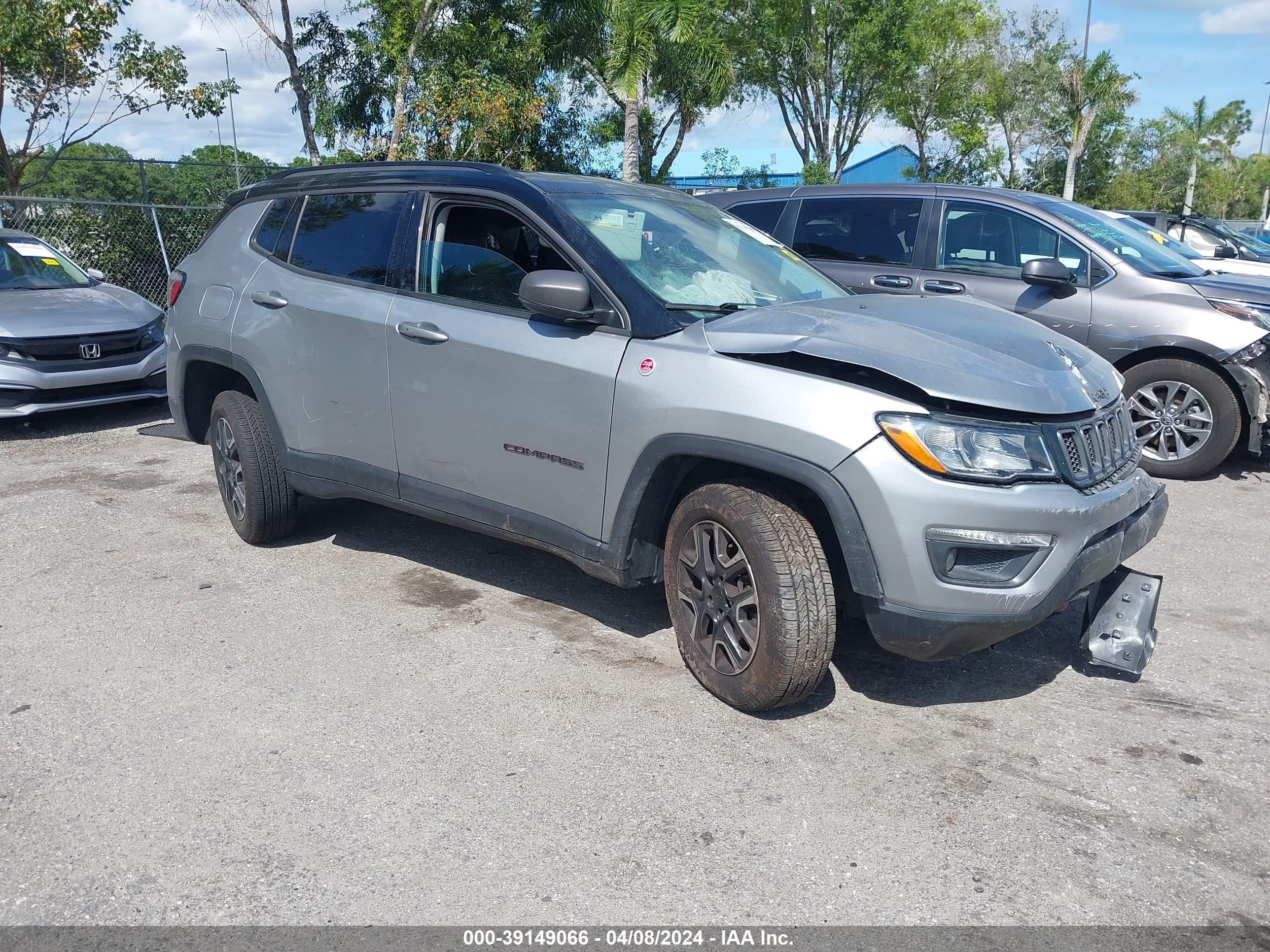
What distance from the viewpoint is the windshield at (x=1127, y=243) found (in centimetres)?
714

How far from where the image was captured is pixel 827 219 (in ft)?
25.7

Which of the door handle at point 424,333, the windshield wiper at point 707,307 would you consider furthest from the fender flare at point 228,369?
the windshield wiper at point 707,307

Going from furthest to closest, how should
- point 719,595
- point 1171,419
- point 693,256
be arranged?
point 1171,419
point 693,256
point 719,595

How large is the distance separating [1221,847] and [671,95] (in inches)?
1095

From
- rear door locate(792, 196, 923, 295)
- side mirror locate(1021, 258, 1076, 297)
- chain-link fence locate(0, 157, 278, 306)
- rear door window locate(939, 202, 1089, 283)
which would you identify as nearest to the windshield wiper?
side mirror locate(1021, 258, 1076, 297)

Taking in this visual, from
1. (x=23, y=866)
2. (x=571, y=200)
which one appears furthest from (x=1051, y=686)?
(x=23, y=866)

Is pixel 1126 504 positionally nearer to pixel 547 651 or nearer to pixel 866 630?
pixel 866 630

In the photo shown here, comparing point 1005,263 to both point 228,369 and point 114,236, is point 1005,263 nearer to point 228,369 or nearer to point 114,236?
point 228,369

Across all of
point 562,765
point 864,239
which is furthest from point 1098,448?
point 864,239

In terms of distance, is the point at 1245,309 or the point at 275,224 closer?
the point at 275,224

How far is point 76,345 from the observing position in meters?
8.23

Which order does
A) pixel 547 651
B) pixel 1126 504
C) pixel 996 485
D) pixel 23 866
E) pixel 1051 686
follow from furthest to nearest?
1. pixel 547 651
2. pixel 1051 686
3. pixel 1126 504
4. pixel 996 485
5. pixel 23 866

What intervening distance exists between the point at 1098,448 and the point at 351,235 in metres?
3.27

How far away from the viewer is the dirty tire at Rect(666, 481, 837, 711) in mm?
3350
